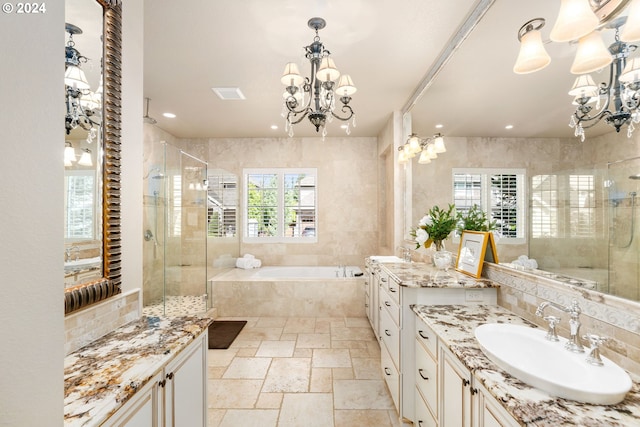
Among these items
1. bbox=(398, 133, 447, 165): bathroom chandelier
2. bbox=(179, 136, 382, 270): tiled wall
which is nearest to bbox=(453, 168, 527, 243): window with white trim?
bbox=(398, 133, 447, 165): bathroom chandelier

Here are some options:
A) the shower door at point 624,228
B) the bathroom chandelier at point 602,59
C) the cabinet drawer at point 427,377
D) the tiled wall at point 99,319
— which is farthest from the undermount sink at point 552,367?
the tiled wall at point 99,319

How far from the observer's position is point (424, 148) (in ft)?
9.80

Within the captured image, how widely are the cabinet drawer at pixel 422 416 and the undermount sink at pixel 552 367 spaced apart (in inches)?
23.4

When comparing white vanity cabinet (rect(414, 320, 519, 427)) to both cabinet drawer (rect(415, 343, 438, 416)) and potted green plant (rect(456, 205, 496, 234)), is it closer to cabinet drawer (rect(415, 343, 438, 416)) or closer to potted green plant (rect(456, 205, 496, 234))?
cabinet drawer (rect(415, 343, 438, 416))

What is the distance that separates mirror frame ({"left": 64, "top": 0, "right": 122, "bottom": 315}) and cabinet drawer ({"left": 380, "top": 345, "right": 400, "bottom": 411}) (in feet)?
5.84

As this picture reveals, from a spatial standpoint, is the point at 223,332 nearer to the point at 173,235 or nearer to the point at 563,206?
the point at 173,235

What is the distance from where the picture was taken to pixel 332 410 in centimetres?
215

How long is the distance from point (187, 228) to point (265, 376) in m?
2.00

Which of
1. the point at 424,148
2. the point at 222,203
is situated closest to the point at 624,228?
the point at 424,148

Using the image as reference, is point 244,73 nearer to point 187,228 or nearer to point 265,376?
point 187,228

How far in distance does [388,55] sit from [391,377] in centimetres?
256

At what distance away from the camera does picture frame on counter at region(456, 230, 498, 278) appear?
1.98 m

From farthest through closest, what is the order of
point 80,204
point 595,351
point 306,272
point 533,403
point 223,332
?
point 306,272
point 223,332
point 80,204
point 595,351
point 533,403

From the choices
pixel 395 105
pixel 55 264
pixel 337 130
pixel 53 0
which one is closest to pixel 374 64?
pixel 395 105
